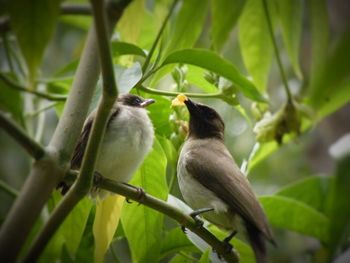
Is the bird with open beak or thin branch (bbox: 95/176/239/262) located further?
the bird with open beak

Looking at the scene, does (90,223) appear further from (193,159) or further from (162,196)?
(193,159)

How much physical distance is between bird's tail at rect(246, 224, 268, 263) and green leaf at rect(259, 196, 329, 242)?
9 centimetres

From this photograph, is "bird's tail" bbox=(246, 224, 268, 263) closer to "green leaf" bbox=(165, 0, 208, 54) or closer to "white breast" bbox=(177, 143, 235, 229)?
"white breast" bbox=(177, 143, 235, 229)

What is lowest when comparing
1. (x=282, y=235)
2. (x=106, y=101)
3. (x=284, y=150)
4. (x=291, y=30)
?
(x=282, y=235)

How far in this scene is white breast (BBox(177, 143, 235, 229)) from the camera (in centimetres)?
246

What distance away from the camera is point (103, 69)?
1184 mm

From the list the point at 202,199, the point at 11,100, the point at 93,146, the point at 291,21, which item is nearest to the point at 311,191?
the point at 202,199

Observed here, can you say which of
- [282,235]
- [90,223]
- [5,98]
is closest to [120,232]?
[90,223]

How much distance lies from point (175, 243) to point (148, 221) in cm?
19

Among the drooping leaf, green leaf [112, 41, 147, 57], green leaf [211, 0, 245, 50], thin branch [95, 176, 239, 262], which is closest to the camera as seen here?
green leaf [211, 0, 245, 50]

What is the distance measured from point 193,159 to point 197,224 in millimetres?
906

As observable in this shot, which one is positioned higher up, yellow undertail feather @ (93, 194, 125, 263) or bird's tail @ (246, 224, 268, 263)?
yellow undertail feather @ (93, 194, 125, 263)

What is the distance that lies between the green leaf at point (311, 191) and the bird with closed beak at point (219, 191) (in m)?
0.19

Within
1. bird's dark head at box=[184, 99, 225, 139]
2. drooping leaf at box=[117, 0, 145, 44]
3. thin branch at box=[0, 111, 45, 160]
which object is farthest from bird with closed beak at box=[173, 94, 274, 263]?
thin branch at box=[0, 111, 45, 160]
